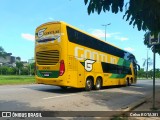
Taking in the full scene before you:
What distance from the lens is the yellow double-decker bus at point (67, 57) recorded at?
1862cm

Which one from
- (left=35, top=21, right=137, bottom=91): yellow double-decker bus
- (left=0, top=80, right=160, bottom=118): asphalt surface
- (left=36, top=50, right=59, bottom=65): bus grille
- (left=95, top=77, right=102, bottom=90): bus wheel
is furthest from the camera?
(left=95, top=77, right=102, bottom=90): bus wheel

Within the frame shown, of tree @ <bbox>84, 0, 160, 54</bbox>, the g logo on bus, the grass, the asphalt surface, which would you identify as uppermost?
tree @ <bbox>84, 0, 160, 54</bbox>

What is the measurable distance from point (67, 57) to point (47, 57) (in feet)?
4.42

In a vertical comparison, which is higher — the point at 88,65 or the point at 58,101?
the point at 88,65

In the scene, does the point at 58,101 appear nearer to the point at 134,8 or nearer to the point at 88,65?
the point at 88,65

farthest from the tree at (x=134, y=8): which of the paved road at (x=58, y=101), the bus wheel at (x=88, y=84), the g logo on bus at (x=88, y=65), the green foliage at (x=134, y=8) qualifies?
the bus wheel at (x=88, y=84)

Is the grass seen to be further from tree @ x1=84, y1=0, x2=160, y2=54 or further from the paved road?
tree @ x1=84, y1=0, x2=160, y2=54

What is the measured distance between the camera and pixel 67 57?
18.7 meters

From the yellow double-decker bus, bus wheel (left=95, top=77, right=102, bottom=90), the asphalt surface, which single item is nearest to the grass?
bus wheel (left=95, top=77, right=102, bottom=90)

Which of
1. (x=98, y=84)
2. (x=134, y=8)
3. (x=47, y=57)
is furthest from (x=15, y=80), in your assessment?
(x=134, y=8)

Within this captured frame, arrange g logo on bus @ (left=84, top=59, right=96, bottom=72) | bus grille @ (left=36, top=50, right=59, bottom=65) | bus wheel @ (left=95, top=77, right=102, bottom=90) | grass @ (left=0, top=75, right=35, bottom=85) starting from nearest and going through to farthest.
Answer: bus grille @ (left=36, top=50, right=59, bottom=65) < g logo on bus @ (left=84, top=59, right=96, bottom=72) < bus wheel @ (left=95, top=77, right=102, bottom=90) < grass @ (left=0, top=75, right=35, bottom=85)

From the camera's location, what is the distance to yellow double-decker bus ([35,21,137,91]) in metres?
18.6

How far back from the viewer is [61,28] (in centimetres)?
1864

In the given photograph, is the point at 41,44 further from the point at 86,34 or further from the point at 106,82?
the point at 106,82
